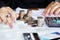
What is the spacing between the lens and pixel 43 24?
4.16 feet

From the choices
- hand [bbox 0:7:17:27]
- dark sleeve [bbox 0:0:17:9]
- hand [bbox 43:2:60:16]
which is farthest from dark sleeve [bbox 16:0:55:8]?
hand [bbox 0:7:17:27]

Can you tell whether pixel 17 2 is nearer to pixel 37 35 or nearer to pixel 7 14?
pixel 7 14

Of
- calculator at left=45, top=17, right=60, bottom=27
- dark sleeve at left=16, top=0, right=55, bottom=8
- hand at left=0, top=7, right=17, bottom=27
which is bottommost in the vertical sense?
calculator at left=45, top=17, right=60, bottom=27

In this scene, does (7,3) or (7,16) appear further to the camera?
(7,3)

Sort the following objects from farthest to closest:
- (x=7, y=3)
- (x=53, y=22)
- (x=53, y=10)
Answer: (x=7, y=3)
(x=53, y=10)
(x=53, y=22)

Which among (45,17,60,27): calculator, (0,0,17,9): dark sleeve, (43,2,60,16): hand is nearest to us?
(45,17,60,27): calculator

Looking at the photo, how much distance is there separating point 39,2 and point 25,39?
1.60 metres

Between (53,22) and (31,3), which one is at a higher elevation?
(31,3)

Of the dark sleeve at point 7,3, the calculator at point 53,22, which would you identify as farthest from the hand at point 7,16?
the dark sleeve at point 7,3

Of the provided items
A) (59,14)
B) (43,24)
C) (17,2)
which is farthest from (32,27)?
(17,2)

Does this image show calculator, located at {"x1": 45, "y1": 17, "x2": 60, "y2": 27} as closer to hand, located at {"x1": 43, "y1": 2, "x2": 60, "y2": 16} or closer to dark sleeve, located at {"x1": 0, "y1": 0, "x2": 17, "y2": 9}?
hand, located at {"x1": 43, "y1": 2, "x2": 60, "y2": 16}

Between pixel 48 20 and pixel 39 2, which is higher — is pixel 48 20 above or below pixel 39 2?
below

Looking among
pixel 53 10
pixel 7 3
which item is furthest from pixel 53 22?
pixel 7 3

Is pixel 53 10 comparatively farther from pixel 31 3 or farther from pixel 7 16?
pixel 31 3
